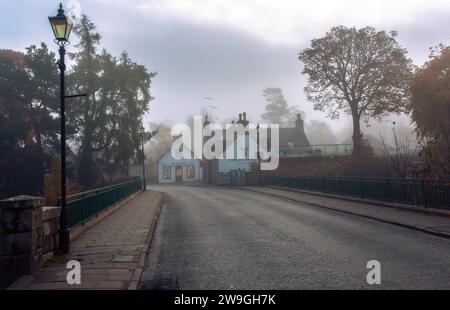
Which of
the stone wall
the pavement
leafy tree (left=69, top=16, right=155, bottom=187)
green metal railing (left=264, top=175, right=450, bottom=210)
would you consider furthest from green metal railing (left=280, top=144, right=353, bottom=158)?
the stone wall

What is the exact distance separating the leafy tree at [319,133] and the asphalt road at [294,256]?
114m

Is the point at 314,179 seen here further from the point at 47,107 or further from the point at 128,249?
the point at 47,107

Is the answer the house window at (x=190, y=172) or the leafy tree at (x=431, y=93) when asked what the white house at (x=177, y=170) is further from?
the leafy tree at (x=431, y=93)

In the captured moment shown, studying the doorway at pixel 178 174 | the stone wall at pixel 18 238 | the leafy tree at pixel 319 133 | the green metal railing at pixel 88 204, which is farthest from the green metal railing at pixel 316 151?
the leafy tree at pixel 319 133

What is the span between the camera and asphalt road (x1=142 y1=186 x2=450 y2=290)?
6.31 m

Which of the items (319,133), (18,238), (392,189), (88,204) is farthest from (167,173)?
(319,133)

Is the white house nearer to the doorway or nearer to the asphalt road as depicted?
the doorway

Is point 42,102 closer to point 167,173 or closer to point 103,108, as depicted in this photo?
point 103,108

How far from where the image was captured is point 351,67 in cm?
4150

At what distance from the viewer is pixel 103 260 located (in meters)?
8.02

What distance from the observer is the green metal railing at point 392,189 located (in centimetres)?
1405

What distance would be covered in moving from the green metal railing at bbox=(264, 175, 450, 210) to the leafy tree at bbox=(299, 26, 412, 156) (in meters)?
15.6
